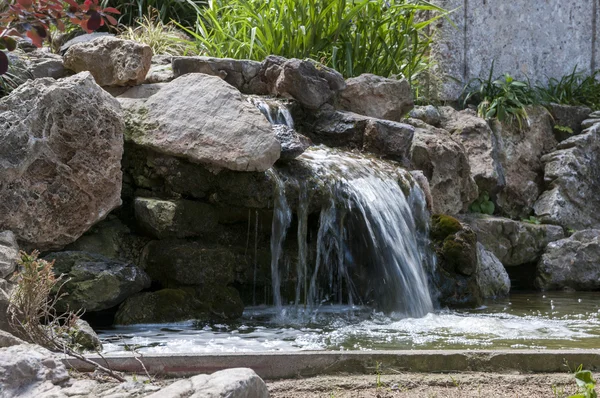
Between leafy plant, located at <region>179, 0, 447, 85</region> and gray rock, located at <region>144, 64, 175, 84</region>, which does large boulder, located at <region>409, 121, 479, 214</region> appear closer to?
leafy plant, located at <region>179, 0, 447, 85</region>

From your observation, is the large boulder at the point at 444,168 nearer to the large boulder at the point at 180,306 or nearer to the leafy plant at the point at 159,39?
the leafy plant at the point at 159,39

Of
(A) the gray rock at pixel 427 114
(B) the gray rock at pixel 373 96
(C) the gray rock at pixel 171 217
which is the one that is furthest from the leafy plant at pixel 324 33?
(C) the gray rock at pixel 171 217

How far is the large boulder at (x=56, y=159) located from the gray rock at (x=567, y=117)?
6.85 meters

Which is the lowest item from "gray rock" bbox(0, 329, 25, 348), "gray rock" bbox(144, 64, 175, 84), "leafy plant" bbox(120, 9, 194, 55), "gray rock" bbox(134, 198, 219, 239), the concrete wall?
"gray rock" bbox(0, 329, 25, 348)

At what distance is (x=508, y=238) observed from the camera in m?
8.76

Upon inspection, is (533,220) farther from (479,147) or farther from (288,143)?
(288,143)

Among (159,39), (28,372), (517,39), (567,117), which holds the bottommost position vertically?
(28,372)

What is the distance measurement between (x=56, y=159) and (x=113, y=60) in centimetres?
175

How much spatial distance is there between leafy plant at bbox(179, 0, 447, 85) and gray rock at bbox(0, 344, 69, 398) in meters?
5.99

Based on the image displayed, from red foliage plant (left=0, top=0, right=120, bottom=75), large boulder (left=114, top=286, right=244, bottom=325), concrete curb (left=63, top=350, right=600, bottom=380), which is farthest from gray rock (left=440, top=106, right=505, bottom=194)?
red foliage plant (left=0, top=0, right=120, bottom=75)

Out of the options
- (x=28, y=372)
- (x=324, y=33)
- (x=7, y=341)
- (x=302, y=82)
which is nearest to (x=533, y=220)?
(x=324, y=33)

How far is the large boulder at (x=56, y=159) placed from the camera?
5.13m

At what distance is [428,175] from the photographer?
817 cm

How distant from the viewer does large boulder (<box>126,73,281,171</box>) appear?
5695 millimetres
